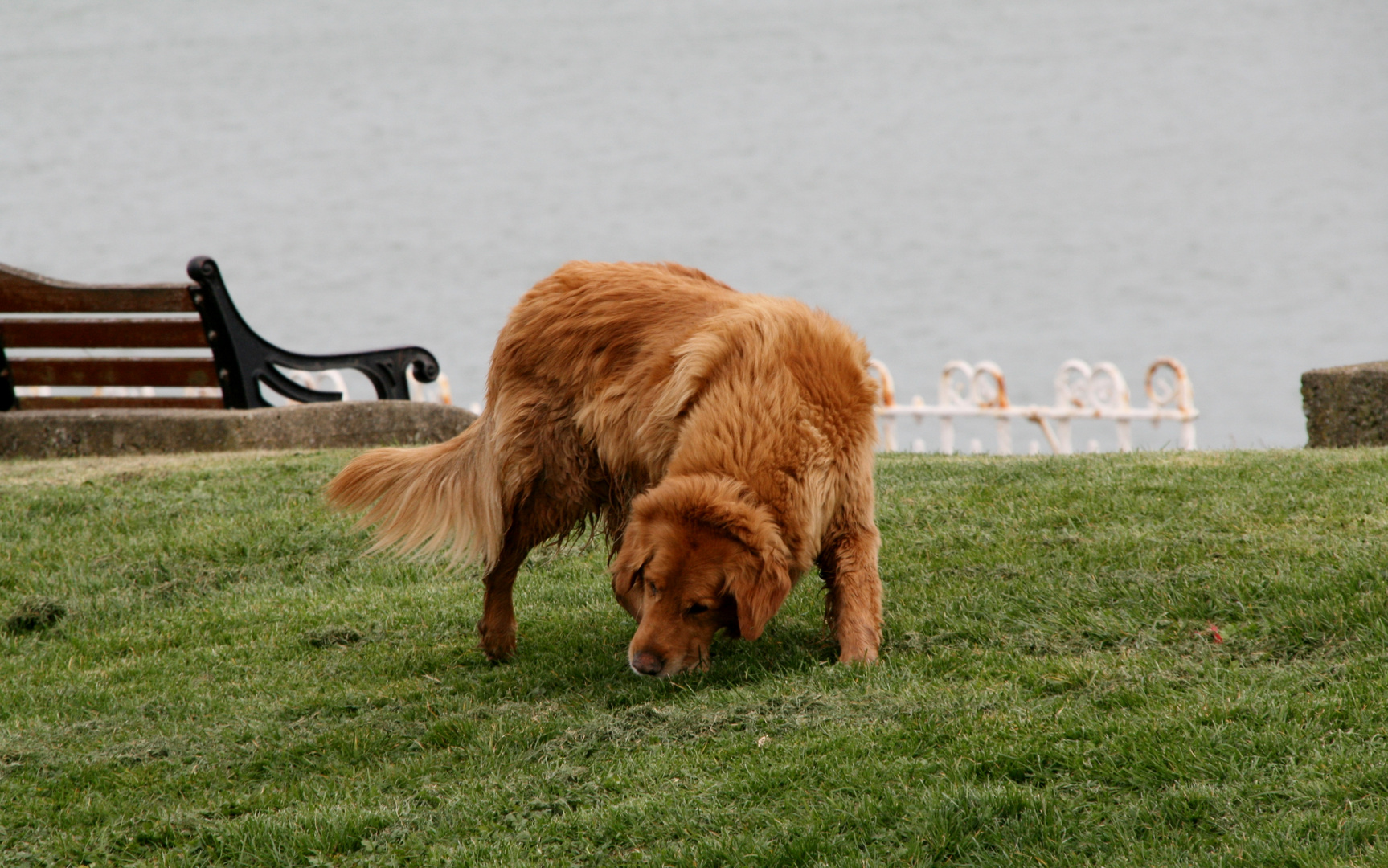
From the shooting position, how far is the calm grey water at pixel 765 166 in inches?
1362

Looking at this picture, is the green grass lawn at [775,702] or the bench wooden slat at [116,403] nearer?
the green grass lawn at [775,702]

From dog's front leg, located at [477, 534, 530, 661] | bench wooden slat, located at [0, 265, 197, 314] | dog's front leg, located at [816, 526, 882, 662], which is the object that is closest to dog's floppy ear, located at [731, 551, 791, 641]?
dog's front leg, located at [816, 526, 882, 662]

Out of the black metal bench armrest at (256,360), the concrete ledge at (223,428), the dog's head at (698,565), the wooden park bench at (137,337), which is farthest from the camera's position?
the concrete ledge at (223,428)

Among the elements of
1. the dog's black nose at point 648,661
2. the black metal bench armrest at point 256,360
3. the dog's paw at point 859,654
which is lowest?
the dog's paw at point 859,654

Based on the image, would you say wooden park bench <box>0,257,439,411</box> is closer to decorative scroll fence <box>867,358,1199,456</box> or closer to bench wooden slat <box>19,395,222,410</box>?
bench wooden slat <box>19,395,222,410</box>

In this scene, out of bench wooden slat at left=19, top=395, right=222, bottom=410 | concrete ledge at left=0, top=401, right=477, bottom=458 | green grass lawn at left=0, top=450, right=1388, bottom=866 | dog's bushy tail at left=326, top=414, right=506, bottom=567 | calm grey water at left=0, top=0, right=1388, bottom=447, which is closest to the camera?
green grass lawn at left=0, top=450, right=1388, bottom=866

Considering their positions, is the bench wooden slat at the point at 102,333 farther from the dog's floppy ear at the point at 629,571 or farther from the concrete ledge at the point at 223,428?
the dog's floppy ear at the point at 629,571

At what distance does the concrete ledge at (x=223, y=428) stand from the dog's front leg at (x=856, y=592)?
16.4ft

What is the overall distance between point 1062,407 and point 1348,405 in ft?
17.6

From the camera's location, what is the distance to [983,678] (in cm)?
416

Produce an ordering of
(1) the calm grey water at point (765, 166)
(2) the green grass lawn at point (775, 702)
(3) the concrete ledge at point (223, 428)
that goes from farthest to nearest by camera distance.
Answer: (1) the calm grey water at point (765, 166) < (3) the concrete ledge at point (223, 428) < (2) the green grass lawn at point (775, 702)

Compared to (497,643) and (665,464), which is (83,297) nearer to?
(497,643)

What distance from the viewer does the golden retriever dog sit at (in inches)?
165

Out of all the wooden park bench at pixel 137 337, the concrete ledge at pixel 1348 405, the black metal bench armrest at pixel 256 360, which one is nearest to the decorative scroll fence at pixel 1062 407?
the concrete ledge at pixel 1348 405
